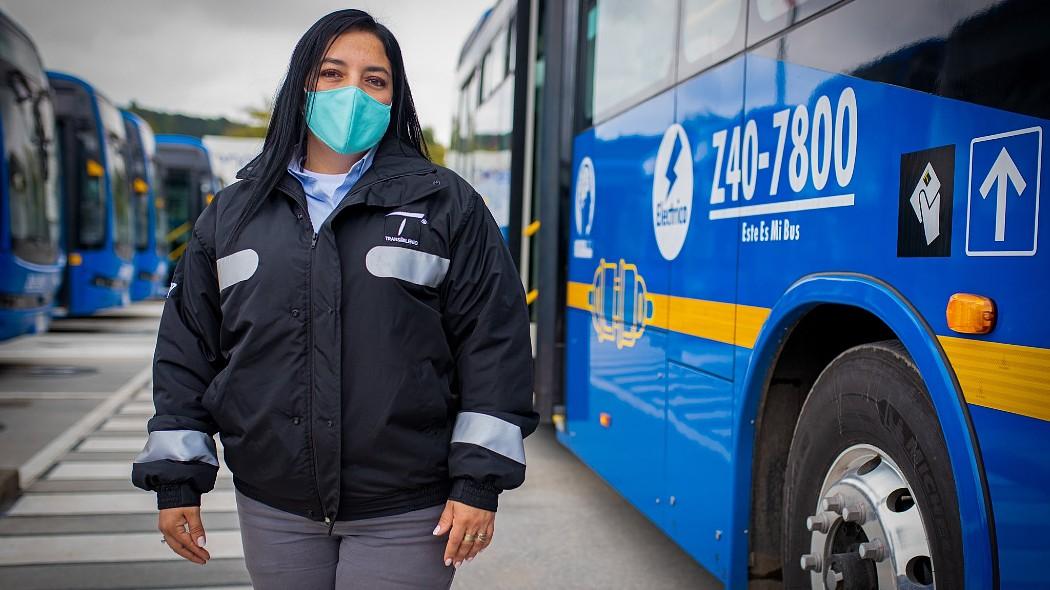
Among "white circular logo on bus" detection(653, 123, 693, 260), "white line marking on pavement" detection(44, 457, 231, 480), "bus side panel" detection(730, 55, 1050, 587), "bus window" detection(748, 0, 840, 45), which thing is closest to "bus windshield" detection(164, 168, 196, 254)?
"white line marking on pavement" detection(44, 457, 231, 480)

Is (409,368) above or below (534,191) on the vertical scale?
below

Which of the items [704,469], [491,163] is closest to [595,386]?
[704,469]

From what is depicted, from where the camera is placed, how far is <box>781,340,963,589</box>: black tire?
2.17 meters

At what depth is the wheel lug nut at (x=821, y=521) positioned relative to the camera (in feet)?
8.75

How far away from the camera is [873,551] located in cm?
245

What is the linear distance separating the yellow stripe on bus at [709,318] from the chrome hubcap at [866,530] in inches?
20.1

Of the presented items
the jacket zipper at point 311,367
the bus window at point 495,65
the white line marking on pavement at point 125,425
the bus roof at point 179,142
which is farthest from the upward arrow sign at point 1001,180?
the bus roof at point 179,142

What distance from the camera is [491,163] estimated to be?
8438 mm

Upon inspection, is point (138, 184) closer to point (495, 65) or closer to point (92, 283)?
point (92, 283)

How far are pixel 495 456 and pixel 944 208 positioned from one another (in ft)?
3.51

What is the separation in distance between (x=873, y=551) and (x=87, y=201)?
50.3 feet

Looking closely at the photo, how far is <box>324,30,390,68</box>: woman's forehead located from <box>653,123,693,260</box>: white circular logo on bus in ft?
5.50

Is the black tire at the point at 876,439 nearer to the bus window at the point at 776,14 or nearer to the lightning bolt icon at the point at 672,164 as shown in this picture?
the bus window at the point at 776,14

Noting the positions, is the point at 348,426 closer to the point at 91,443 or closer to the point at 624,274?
the point at 624,274
